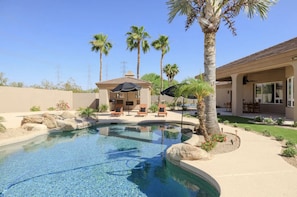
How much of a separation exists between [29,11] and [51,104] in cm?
1195

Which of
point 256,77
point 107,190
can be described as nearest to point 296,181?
point 107,190

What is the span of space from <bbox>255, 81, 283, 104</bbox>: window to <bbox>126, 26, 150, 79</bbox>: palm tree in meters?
17.4

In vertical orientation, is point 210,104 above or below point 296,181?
above

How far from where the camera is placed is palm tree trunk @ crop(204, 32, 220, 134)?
8.75m

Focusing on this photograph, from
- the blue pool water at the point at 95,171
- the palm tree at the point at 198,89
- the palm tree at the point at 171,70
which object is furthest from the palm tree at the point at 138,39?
the palm tree at the point at 198,89

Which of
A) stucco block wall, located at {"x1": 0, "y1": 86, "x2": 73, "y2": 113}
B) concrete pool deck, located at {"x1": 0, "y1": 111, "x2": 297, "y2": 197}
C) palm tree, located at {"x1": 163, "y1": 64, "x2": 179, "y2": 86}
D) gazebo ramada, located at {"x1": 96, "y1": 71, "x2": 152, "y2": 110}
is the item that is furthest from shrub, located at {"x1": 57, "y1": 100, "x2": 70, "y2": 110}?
concrete pool deck, located at {"x1": 0, "y1": 111, "x2": 297, "y2": 197}

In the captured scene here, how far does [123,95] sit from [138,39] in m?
10.5

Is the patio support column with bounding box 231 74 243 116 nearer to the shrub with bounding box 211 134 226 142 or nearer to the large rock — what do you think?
the shrub with bounding box 211 134 226 142

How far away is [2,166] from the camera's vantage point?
6.86m

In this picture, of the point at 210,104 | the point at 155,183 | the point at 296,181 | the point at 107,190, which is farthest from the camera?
the point at 210,104

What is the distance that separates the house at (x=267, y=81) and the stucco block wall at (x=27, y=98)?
2096cm

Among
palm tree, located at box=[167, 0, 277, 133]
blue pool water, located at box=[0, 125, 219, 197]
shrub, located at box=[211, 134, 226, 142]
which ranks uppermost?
palm tree, located at box=[167, 0, 277, 133]

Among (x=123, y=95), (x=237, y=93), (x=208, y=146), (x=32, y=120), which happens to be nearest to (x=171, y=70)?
(x=123, y=95)

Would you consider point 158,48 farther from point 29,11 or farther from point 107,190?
point 107,190
